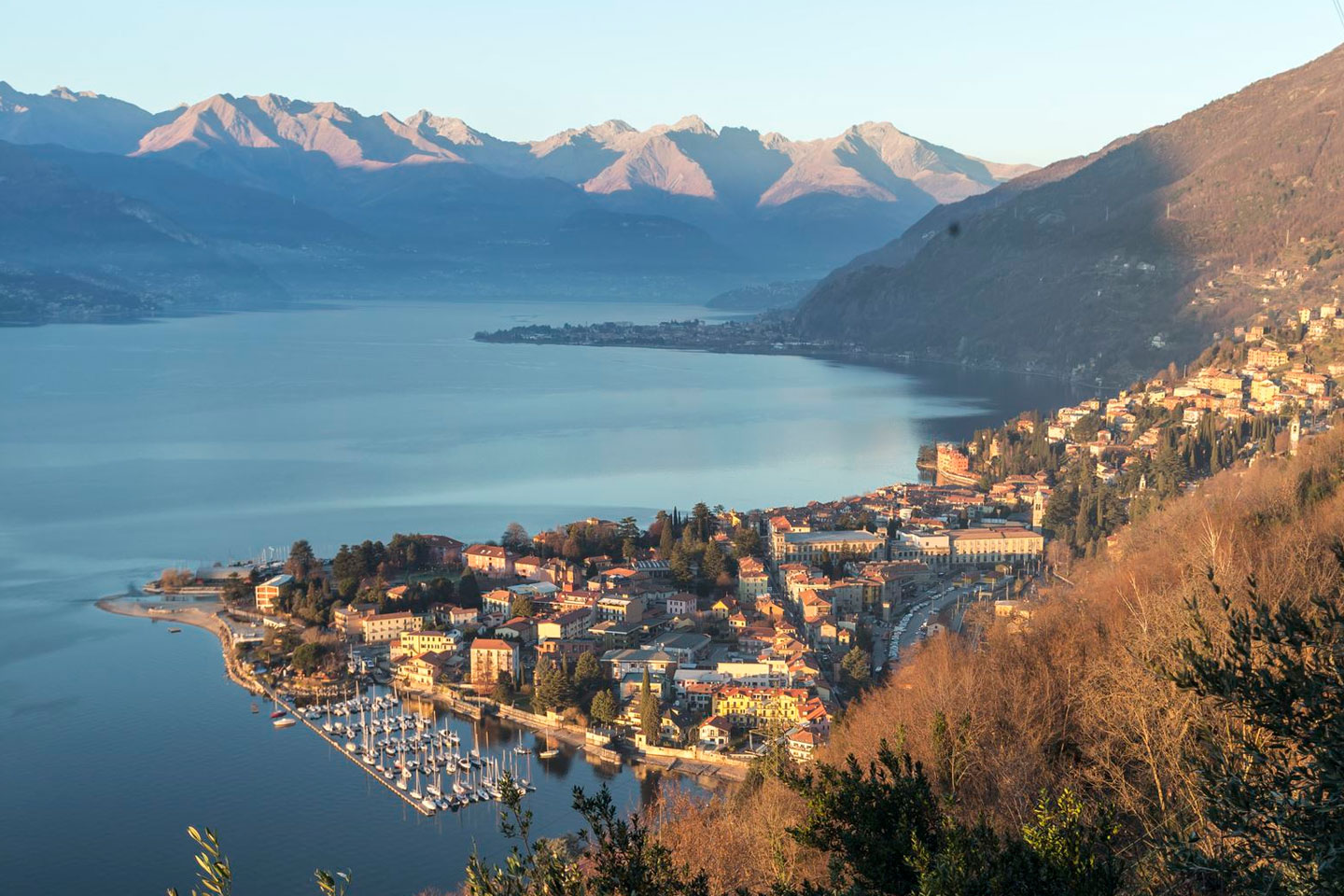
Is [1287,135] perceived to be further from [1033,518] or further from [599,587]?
[599,587]

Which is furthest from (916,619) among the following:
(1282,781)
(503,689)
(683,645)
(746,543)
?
(1282,781)

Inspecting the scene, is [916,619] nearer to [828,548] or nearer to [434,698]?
[828,548]

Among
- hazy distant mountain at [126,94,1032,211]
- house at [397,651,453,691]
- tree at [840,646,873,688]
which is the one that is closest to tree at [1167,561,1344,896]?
tree at [840,646,873,688]

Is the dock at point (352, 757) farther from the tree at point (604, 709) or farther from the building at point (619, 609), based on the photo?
the building at point (619, 609)

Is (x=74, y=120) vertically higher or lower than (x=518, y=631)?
higher

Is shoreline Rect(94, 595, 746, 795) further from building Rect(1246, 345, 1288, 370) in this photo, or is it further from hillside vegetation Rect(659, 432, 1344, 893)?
building Rect(1246, 345, 1288, 370)

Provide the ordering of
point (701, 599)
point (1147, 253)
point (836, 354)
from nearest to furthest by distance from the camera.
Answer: point (701, 599) → point (1147, 253) → point (836, 354)

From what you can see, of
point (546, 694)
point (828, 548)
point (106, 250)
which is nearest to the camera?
point (546, 694)
